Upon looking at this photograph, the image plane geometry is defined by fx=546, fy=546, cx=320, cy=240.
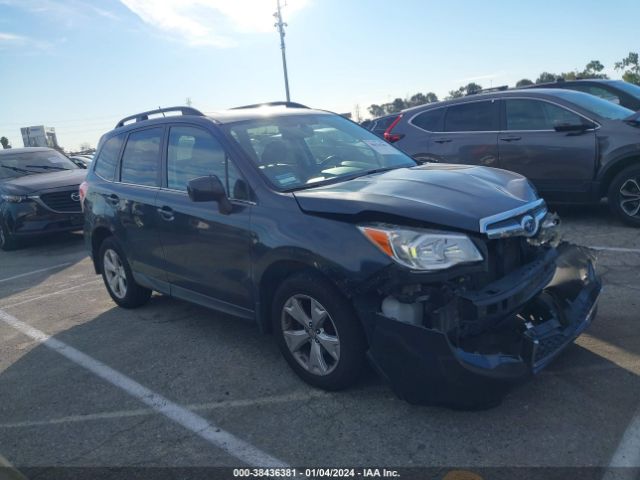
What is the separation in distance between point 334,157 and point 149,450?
7.88ft

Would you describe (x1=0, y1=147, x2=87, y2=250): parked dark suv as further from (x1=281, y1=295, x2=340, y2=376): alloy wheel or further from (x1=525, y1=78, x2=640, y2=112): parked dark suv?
(x1=525, y1=78, x2=640, y2=112): parked dark suv

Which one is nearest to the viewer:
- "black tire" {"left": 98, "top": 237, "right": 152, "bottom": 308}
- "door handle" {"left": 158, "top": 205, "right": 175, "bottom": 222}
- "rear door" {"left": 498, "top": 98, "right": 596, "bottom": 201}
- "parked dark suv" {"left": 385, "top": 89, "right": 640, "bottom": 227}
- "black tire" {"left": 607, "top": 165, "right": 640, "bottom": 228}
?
"door handle" {"left": 158, "top": 205, "right": 175, "bottom": 222}

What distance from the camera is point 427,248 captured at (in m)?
2.90

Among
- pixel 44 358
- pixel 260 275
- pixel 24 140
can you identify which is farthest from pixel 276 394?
pixel 24 140

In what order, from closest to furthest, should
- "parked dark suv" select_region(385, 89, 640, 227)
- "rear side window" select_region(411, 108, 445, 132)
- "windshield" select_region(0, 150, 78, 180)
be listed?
"parked dark suv" select_region(385, 89, 640, 227) → "rear side window" select_region(411, 108, 445, 132) → "windshield" select_region(0, 150, 78, 180)

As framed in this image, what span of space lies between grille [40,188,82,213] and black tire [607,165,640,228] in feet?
28.1

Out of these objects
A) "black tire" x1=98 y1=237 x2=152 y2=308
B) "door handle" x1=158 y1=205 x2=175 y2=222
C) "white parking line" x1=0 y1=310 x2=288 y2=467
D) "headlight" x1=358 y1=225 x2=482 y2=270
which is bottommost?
"white parking line" x1=0 y1=310 x2=288 y2=467

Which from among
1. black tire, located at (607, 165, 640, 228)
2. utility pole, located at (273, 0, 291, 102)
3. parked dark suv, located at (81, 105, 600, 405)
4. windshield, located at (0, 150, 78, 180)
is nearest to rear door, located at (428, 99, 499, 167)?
black tire, located at (607, 165, 640, 228)

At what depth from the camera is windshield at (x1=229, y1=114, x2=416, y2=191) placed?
12.7ft

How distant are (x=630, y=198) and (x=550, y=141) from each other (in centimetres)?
119

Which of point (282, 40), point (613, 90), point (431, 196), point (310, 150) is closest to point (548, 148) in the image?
point (613, 90)

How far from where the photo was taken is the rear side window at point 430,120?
8258 millimetres

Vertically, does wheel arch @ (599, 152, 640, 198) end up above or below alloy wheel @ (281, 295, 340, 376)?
above

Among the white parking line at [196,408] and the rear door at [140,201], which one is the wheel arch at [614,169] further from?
the rear door at [140,201]
